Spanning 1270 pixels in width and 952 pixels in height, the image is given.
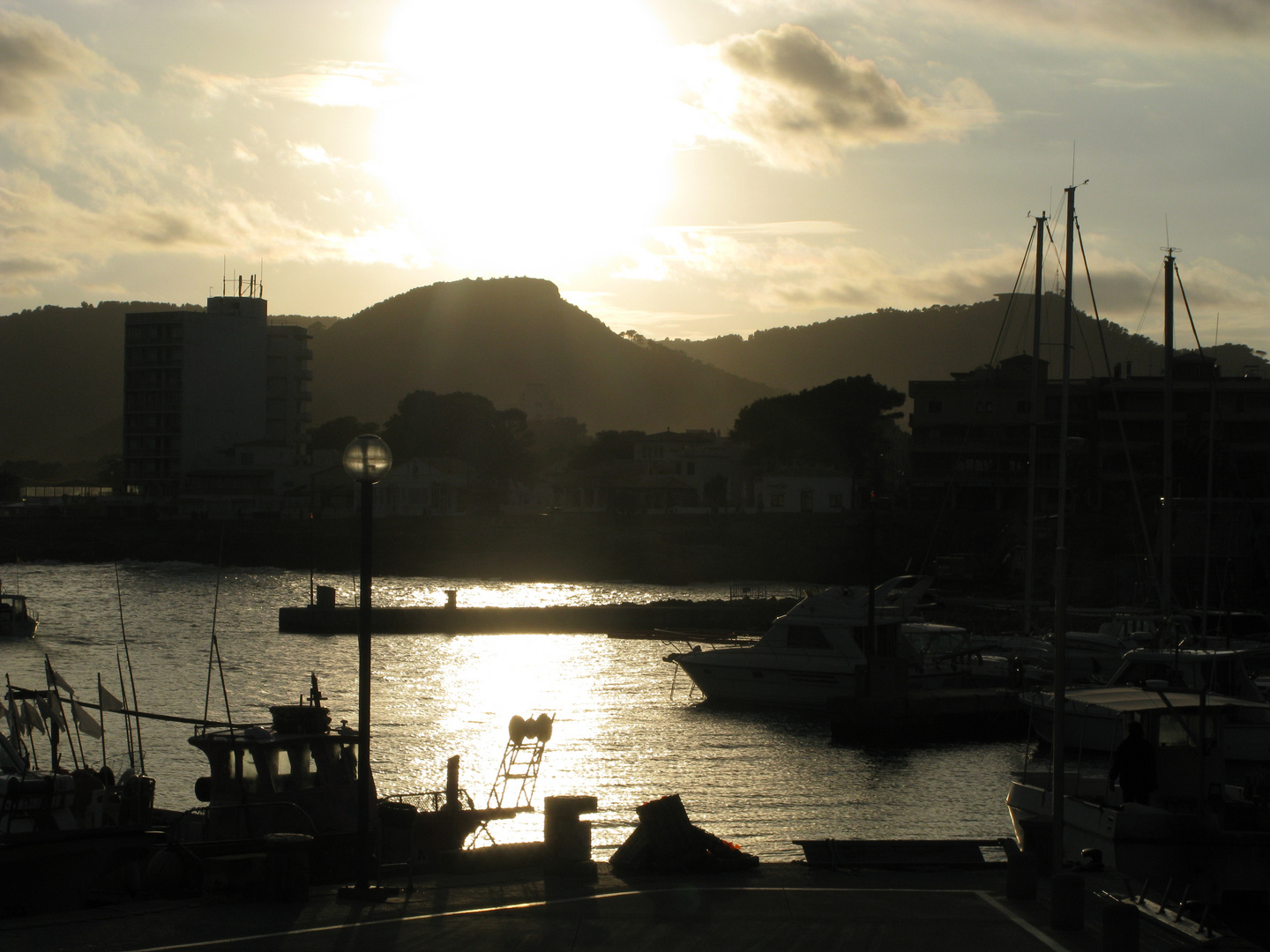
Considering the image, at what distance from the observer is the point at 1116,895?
11570mm

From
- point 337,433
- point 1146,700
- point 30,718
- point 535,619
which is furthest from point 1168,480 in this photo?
point 337,433

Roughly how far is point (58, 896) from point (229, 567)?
85664mm

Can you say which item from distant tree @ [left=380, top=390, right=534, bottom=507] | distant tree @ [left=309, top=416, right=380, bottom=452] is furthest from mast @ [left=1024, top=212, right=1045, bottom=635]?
distant tree @ [left=309, top=416, right=380, bottom=452]

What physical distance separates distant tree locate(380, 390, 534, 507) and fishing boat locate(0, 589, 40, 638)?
6691 cm

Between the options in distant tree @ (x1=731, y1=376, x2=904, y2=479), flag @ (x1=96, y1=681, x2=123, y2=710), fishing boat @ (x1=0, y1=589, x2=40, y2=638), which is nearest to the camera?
flag @ (x1=96, y1=681, x2=123, y2=710)

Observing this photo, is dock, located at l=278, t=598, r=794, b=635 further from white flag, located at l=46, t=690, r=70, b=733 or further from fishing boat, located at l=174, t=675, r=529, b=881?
fishing boat, located at l=174, t=675, r=529, b=881

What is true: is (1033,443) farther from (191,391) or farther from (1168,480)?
(191,391)

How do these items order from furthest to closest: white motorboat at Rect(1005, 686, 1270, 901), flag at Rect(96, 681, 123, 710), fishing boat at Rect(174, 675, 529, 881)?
1. flag at Rect(96, 681, 123, 710)
2. fishing boat at Rect(174, 675, 529, 881)
3. white motorboat at Rect(1005, 686, 1270, 901)

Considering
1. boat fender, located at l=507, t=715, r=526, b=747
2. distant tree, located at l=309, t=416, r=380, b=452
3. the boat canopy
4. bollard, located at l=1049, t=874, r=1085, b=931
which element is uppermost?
distant tree, located at l=309, t=416, r=380, b=452

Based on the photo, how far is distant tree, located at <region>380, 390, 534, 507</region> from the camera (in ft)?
416

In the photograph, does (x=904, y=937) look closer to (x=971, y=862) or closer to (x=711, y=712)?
(x=971, y=862)

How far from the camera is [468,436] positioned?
13275 centimetres

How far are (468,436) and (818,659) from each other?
102532 millimetres

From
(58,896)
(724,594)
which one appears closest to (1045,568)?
(724,594)
